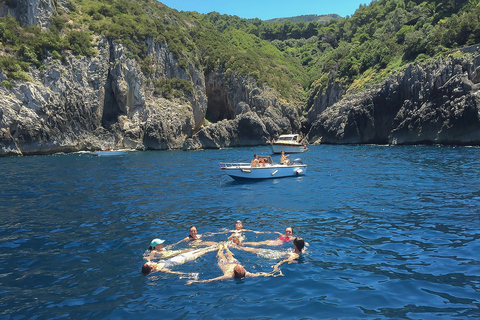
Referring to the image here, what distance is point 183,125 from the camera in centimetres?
6356

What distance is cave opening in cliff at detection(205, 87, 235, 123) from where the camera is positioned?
262 ft

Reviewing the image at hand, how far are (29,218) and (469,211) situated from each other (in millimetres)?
17621

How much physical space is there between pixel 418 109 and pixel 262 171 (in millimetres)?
35153

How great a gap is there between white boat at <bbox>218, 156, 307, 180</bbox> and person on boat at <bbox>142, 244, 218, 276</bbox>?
13147 mm

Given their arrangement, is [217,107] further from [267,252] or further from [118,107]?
[267,252]

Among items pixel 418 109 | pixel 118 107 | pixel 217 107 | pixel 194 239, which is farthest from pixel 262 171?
pixel 217 107

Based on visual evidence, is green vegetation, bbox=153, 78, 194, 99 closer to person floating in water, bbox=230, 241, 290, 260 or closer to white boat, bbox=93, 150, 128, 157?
white boat, bbox=93, 150, 128, 157

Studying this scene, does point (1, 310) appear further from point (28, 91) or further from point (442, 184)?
point (28, 91)

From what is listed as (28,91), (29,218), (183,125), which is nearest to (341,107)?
(183,125)

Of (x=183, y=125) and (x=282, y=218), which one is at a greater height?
(x=183, y=125)

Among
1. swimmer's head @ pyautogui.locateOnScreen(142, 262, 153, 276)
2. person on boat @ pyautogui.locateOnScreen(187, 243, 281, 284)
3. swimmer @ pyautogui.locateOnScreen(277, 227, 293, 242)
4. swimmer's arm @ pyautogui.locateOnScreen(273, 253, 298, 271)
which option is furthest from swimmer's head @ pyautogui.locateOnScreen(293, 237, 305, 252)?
swimmer's head @ pyautogui.locateOnScreen(142, 262, 153, 276)

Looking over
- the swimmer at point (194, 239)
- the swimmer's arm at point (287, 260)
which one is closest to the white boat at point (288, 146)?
the swimmer at point (194, 239)

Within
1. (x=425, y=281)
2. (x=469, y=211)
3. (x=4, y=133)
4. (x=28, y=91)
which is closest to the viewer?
(x=425, y=281)

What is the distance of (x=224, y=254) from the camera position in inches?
389
